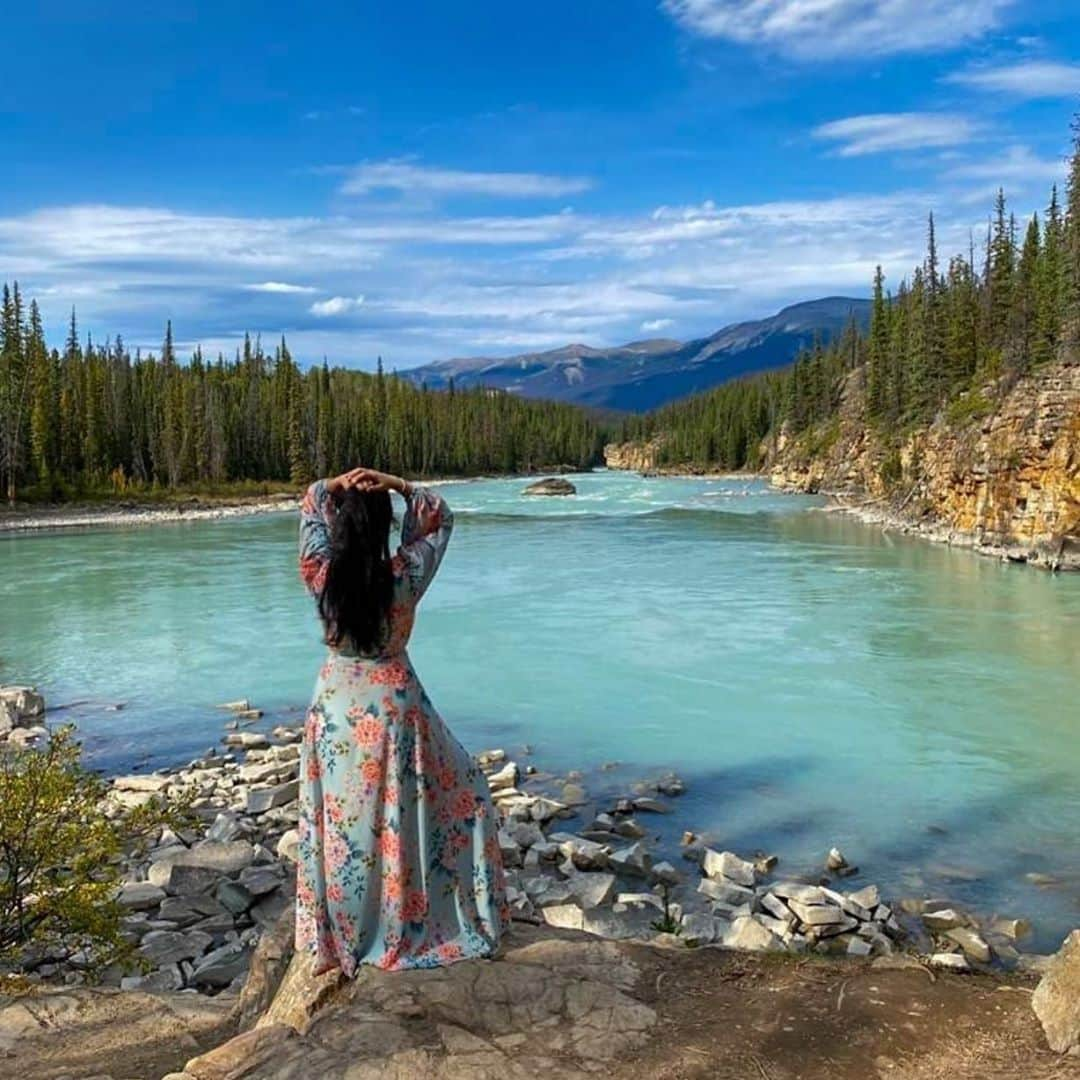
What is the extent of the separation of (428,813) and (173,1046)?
5.55ft

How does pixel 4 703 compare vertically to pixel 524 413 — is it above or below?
below

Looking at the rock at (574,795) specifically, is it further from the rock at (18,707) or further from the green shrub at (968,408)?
the green shrub at (968,408)

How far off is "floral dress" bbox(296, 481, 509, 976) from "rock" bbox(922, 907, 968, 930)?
15.7 ft

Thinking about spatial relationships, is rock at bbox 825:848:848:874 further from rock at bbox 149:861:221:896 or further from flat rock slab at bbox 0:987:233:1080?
flat rock slab at bbox 0:987:233:1080

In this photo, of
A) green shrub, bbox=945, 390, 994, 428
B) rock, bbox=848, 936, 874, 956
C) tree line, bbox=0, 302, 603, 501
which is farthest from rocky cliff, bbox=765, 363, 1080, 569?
tree line, bbox=0, 302, 603, 501

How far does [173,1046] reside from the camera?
4.55m

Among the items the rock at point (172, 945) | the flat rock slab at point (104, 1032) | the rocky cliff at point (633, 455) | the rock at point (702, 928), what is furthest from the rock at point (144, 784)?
the rocky cliff at point (633, 455)

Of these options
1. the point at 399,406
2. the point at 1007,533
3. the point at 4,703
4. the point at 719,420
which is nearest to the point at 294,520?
the point at 1007,533

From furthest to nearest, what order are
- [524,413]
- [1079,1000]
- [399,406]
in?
1. [524,413]
2. [399,406]
3. [1079,1000]

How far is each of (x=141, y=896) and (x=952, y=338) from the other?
6086 cm

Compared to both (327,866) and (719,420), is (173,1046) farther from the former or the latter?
(719,420)

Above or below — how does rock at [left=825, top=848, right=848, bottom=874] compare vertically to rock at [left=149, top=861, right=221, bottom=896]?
below

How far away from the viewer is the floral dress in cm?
414

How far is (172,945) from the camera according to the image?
6.97 m
